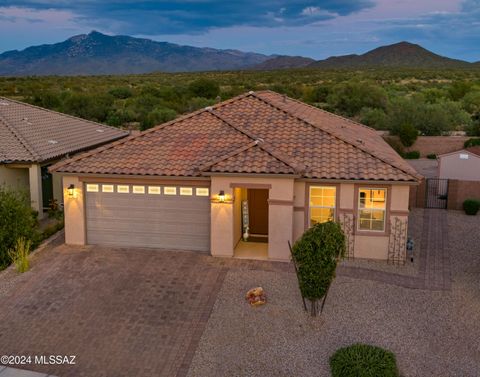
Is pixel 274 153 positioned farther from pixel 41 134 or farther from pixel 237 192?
pixel 41 134

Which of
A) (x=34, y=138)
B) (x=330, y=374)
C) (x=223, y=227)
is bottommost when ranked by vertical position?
(x=330, y=374)

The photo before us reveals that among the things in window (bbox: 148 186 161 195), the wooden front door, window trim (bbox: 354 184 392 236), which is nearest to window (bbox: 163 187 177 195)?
window (bbox: 148 186 161 195)

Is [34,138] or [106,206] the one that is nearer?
[106,206]

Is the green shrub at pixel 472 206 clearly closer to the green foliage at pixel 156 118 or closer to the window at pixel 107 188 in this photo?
the window at pixel 107 188

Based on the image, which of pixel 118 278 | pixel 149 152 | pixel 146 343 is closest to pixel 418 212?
pixel 149 152

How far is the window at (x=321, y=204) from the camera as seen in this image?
1577 cm

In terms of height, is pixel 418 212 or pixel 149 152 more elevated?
pixel 149 152

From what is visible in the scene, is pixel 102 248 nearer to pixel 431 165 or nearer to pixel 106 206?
pixel 106 206

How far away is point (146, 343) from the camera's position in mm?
11133

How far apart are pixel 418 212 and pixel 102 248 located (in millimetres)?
12569

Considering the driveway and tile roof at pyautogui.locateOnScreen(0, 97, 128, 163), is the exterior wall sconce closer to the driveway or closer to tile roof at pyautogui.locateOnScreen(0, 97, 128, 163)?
the driveway

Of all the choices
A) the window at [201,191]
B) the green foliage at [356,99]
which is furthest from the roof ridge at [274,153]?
the green foliage at [356,99]

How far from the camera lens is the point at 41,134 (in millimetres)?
23109

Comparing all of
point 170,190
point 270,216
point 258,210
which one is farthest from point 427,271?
point 170,190
